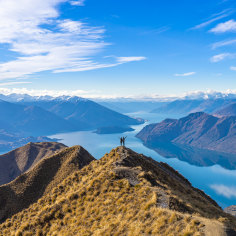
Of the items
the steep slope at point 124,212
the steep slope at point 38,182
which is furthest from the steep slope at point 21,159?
the steep slope at point 124,212

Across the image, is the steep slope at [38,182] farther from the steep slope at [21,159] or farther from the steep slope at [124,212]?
the steep slope at [21,159]

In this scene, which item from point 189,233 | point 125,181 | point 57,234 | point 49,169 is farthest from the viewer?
point 49,169

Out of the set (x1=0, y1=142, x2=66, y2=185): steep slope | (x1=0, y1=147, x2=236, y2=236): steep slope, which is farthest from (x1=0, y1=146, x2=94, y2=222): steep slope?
(x1=0, y1=142, x2=66, y2=185): steep slope

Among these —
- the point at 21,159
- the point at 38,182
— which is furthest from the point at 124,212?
the point at 21,159

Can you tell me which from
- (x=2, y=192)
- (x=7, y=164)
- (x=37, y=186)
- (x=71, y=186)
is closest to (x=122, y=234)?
(x=71, y=186)

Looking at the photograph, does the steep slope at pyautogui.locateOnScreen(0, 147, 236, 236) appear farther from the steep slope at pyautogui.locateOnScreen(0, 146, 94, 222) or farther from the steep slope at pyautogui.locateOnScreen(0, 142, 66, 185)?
the steep slope at pyautogui.locateOnScreen(0, 142, 66, 185)

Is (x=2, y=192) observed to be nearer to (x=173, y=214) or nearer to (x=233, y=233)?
(x=173, y=214)
